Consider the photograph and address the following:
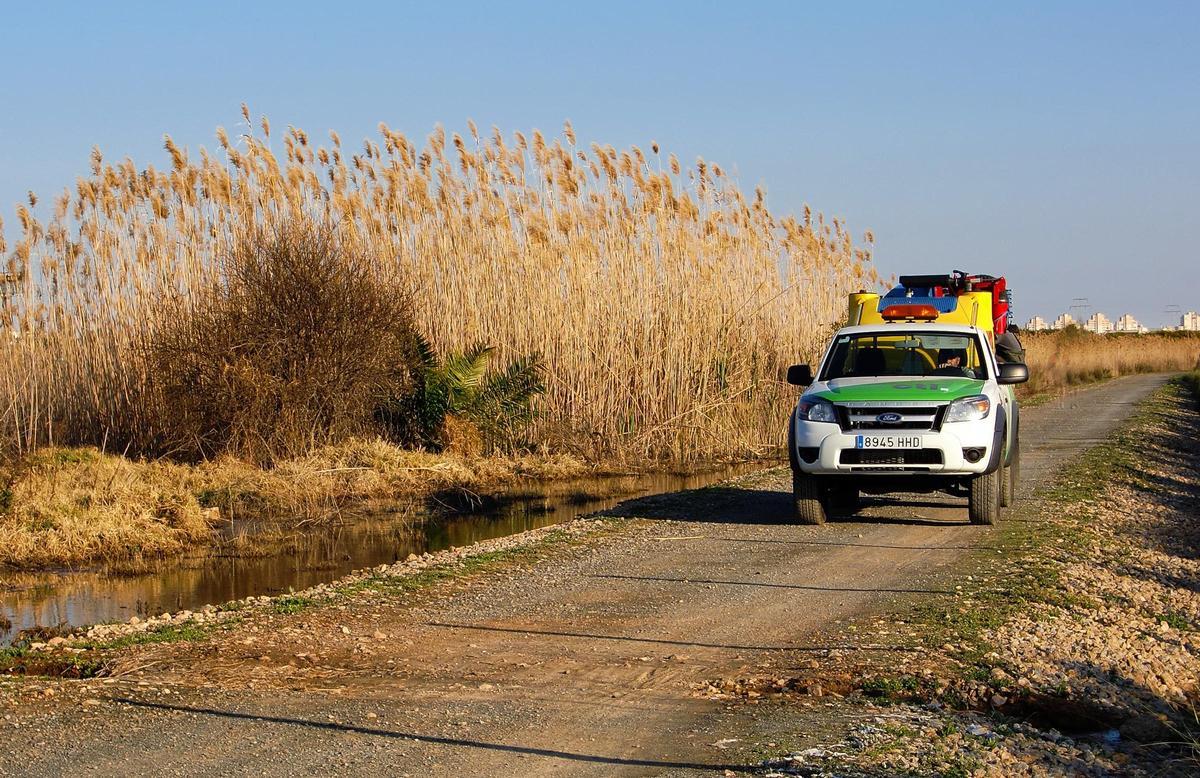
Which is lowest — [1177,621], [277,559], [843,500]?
[277,559]

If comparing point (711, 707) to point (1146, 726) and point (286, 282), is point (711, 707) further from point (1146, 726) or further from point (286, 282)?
point (286, 282)

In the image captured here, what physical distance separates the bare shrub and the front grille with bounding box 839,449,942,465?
350 inches

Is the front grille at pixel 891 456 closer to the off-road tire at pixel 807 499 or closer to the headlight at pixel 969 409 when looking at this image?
the headlight at pixel 969 409

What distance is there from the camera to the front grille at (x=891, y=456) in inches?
478

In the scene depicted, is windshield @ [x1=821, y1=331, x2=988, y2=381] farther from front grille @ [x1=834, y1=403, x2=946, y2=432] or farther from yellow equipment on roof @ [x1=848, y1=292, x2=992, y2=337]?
yellow equipment on roof @ [x1=848, y1=292, x2=992, y2=337]

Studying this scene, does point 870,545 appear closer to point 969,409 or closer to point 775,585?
point 969,409

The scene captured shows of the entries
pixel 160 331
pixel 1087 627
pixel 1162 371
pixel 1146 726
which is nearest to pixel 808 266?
pixel 160 331

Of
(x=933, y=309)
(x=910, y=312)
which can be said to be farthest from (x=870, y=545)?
(x=933, y=309)

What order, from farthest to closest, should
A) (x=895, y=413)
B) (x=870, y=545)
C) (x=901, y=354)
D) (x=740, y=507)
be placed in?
(x=740, y=507) < (x=901, y=354) < (x=895, y=413) < (x=870, y=545)

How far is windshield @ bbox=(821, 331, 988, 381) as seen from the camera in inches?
530

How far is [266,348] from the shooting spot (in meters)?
18.5

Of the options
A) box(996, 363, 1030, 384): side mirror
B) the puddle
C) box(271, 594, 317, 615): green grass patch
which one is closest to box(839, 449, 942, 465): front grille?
box(996, 363, 1030, 384): side mirror

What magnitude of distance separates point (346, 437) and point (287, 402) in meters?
1.17

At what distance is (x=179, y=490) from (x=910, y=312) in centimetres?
886
